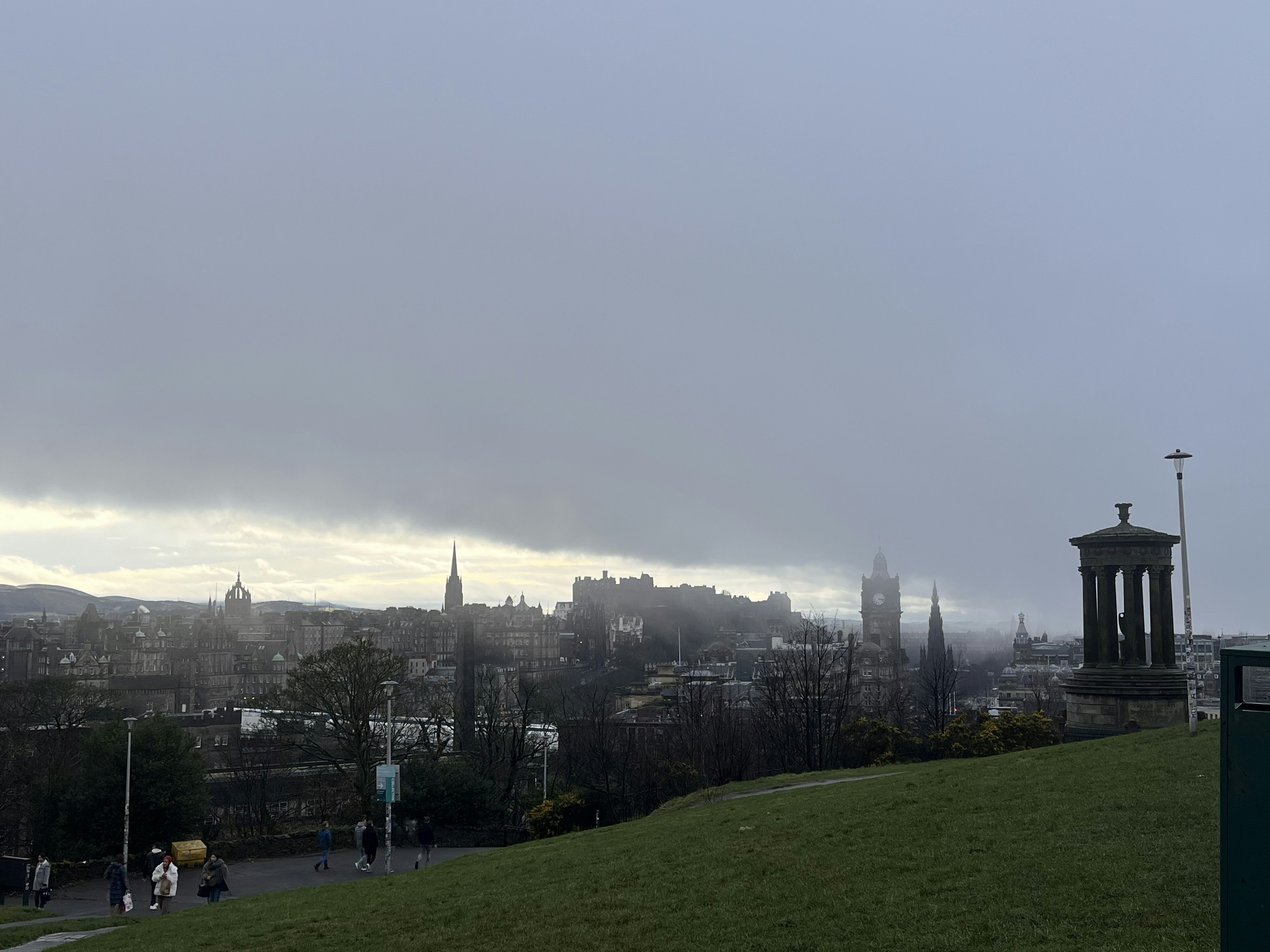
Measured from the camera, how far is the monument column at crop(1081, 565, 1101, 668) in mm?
30812

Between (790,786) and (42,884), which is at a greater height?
(790,786)

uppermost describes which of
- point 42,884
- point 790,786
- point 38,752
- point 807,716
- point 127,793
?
point 790,786

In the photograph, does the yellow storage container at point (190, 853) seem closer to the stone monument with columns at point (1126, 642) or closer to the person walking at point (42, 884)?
the person walking at point (42, 884)

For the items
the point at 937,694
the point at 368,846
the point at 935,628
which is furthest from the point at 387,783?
the point at 935,628

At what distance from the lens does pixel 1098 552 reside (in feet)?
101

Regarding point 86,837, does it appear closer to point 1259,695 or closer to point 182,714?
point 1259,695

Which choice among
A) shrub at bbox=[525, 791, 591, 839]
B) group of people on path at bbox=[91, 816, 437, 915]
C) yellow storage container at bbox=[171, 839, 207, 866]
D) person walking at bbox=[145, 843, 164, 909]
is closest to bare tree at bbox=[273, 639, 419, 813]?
shrub at bbox=[525, 791, 591, 839]

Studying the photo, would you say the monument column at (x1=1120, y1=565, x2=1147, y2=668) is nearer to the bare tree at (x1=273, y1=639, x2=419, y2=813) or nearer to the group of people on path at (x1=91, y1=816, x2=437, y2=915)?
the group of people on path at (x1=91, y1=816, x2=437, y2=915)

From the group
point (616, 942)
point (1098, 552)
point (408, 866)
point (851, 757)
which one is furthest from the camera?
point (851, 757)

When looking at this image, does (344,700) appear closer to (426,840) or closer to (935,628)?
(426,840)

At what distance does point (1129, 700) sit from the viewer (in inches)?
1163

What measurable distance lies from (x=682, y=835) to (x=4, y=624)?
646 ft

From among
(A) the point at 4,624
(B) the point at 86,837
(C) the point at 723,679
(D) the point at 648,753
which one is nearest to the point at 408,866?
(B) the point at 86,837

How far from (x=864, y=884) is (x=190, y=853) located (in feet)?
80.4
